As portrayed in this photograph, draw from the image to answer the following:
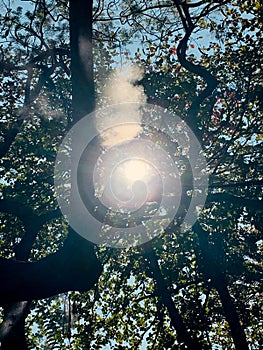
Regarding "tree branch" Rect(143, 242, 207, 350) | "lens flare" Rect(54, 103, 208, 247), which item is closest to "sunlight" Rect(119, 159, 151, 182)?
"lens flare" Rect(54, 103, 208, 247)

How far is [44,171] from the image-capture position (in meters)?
12.1

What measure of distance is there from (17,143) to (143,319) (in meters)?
9.23

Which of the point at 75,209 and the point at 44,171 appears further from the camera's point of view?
the point at 44,171

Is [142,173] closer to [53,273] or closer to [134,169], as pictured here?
[134,169]

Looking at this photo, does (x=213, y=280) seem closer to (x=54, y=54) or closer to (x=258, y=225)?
(x=258, y=225)

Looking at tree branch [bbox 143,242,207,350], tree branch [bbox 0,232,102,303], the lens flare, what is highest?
the lens flare

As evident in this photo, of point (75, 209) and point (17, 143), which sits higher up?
point (17, 143)

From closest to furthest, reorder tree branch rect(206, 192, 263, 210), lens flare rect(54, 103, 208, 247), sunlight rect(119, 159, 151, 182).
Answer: tree branch rect(206, 192, 263, 210) → lens flare rect(54, 103, 208, 247) → sunlight rect(119, 159, 151, 182)

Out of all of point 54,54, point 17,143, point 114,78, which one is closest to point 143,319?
point 17,143

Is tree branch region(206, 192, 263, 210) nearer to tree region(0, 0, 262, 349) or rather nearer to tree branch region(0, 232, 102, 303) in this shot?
tree region(0, 0, 262, 349)

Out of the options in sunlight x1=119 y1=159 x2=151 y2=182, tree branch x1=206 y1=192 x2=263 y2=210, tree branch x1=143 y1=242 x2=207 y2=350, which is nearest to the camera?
tree branch x1=206 y1=192 x2=263 y2=210

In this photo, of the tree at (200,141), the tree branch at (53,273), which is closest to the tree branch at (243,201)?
the tree at (200,141)

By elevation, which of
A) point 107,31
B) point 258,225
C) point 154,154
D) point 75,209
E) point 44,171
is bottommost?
point 75,209

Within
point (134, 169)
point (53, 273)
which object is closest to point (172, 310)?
point (134, 169)
